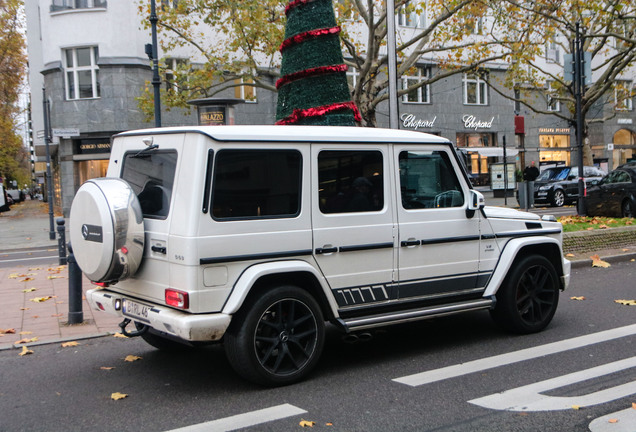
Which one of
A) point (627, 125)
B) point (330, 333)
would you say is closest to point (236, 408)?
point (330, 333)

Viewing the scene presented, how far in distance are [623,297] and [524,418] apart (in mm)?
4830

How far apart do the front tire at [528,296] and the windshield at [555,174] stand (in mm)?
22365

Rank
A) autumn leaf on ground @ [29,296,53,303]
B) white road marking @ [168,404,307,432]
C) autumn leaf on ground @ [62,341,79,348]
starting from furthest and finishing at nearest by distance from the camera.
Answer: autumn leaf on ground @ [29,296,53,303]
autumn leaf on ground @ [62,341,79,348]
white road marking @ [168,404,307,432]

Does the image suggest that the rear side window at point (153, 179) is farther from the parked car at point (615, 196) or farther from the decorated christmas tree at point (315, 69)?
the parked car at point (615, 196)

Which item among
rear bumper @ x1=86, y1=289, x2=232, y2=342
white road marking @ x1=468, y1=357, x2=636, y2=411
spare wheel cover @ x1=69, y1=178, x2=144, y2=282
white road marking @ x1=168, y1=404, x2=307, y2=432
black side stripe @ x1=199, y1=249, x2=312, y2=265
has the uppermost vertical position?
spare wheel cover @ x1=69, y1=178, x2=144, y2=282

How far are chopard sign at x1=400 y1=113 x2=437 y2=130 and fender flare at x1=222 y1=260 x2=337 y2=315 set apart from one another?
31329 mm

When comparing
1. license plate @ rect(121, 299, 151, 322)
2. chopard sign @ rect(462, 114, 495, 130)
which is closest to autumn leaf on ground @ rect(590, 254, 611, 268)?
license plate @ rect(121, 299, 151, 322)

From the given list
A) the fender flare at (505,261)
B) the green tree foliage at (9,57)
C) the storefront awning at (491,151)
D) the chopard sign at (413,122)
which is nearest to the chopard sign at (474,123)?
the storefront awning at (491,151)

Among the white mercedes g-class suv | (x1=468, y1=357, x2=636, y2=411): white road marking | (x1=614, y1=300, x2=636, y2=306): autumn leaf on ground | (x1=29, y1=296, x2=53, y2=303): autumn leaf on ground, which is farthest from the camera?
(x1=29, y1=296, x2=53, y2=303): autumn leaf on ground

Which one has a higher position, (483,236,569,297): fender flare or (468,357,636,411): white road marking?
(483,236,569,297): fender flare

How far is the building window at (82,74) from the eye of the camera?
94.4 feet

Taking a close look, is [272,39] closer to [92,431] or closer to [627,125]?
[92,431]

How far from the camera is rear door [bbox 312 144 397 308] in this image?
17.9ft

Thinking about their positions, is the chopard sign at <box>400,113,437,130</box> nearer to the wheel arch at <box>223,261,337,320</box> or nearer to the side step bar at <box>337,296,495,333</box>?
the side step bar at <box>337,296,495,333</box>
